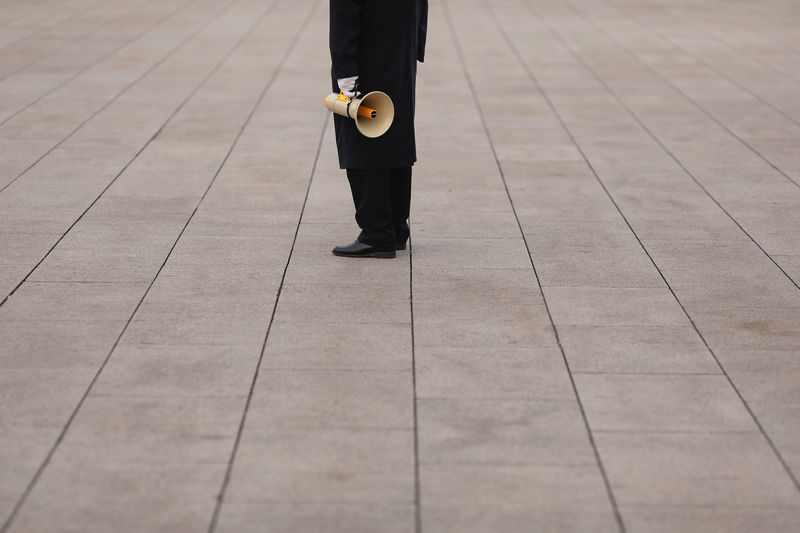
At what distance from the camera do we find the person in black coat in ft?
18.2

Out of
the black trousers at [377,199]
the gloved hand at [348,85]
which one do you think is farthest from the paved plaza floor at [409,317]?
the gloved hand at [348,85]

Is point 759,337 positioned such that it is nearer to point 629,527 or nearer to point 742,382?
point 742,382

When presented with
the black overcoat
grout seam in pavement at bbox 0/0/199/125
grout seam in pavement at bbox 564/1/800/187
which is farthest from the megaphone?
grout seam in pavement at bbox 0/0/199/125

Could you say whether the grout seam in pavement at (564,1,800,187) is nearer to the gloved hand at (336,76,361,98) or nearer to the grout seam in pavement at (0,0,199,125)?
the gloved hand at (336,76,361,98)

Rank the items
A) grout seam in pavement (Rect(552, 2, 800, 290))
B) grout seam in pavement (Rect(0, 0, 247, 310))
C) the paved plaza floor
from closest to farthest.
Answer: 1. the paved plaza floor
2. grout seam in pavement (Rect(0, 0, 247, 310))
3. grout seam in pavement (Rect(552, 2, 800, 290))

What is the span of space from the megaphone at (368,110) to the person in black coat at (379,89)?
0.22 feet

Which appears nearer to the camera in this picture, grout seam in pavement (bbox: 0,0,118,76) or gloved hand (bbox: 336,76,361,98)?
gloved hand (bbox: 336,76,361,98)

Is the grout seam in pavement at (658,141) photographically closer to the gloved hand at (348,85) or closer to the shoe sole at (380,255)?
the shoe sole at (380,255)

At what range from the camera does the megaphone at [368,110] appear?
18.1ft

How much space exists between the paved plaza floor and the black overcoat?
612 millimetres

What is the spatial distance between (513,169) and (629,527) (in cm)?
469

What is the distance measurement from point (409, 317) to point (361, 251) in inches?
38.0

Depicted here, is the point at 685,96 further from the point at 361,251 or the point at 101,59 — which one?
the point at 101,59

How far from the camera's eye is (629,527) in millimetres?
3383
